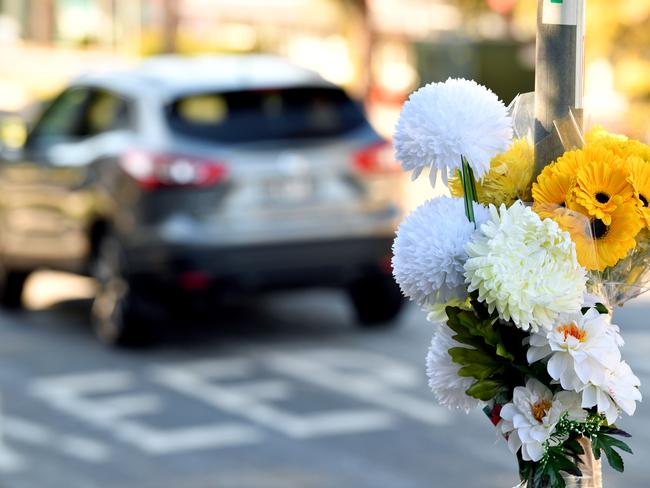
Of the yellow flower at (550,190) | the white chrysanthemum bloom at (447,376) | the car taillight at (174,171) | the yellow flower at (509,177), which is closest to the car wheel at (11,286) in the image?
the car taillight at (174,171)

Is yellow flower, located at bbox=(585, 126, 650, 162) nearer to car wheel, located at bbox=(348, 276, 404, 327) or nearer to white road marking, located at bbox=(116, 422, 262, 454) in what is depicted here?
white road marking, located at bbox=(116, 422, 262, 454)

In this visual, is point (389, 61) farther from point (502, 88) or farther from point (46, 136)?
point (46, 136)

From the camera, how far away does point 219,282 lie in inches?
357

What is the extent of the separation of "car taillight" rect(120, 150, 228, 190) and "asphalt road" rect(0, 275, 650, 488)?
1.11m

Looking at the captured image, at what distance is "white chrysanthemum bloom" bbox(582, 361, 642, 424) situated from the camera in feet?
8.09

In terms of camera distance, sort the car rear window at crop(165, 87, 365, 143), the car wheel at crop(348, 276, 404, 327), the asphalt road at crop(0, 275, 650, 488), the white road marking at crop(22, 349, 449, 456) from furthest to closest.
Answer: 1. the car wheel at crop(348, 276, 404, 327)
2. the car rear window at crop(165, 87, 365, 143)
3. the white road marking at crop(22, 349, 449, 456)
4. the asphalt road at crop(0, 275, 650, 488)

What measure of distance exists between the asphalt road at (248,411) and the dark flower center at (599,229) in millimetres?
4104

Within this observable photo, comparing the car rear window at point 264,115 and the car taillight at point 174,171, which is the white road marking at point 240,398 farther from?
the car rear window at point 264,115

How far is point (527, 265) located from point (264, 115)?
23.6 ft

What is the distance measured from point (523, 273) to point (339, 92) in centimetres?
751

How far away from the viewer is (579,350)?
2445 mm

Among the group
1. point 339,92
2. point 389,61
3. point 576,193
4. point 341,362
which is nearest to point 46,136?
point 339,92

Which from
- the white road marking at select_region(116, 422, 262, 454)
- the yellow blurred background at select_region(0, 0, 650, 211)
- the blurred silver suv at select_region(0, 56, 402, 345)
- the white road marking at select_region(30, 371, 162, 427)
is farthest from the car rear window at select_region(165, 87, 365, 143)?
the yellow blurred background at select_region(0, 0, 650, 211)

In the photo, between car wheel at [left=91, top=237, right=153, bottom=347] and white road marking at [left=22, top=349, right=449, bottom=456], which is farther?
car wheel at [left=91, top=237, right=153, bottom=347]
